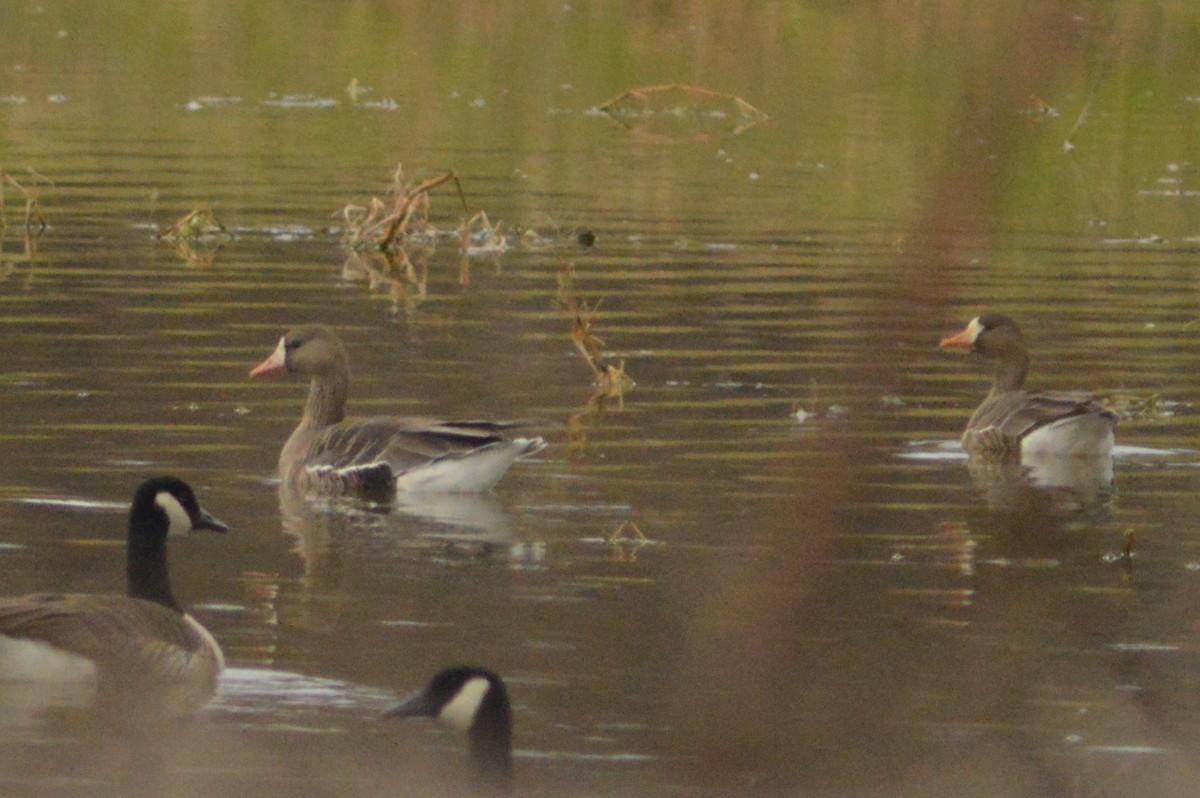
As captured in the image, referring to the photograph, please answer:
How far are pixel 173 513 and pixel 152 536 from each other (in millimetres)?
166

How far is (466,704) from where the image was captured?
23.5 ft

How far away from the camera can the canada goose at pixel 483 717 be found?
7.08 metres

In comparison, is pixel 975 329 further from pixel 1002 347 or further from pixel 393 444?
pixel 393 444

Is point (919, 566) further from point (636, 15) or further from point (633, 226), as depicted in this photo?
point (636, 15)

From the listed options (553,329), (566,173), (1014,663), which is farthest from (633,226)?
(1014,663)

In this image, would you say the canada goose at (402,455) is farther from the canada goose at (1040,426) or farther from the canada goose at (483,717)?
the canada goose at (483,717)

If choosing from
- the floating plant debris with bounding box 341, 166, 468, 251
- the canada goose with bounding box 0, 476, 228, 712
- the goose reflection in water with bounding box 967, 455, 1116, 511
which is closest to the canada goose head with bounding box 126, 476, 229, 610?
the canada goose with bounding box 0, 476, 228, 712

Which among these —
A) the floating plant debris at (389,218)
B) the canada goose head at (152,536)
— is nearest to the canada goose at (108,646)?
the canada goose head at (152,536)

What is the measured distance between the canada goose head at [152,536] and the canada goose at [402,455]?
3.24 metres

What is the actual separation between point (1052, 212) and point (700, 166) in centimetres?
567

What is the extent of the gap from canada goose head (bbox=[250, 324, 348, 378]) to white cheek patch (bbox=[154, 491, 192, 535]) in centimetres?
423

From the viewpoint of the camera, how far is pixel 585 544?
11461 millimetres

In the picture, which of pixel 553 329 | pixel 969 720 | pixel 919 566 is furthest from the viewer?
pixel 553 329

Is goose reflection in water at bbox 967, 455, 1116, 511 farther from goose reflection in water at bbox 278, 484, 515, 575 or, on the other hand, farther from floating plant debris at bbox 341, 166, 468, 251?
floating plant debris at bbox 341, 166, 468, 251
